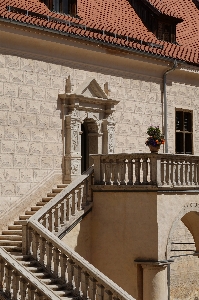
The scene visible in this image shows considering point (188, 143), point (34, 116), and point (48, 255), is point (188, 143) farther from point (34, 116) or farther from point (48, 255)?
point (48, 255)

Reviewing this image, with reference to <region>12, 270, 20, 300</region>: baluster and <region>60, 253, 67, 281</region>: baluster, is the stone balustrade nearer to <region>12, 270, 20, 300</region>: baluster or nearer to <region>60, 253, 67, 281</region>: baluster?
<region>60, 253, 67, 281</region>: baluster

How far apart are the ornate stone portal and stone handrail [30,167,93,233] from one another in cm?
151

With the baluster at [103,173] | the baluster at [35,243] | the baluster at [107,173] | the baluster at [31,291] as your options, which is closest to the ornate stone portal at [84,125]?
the baluster at [103,173]

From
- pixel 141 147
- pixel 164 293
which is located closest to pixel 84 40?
pixel 141 147

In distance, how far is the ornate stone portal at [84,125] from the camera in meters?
18.6

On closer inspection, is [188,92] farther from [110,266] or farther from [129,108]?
[110,266]

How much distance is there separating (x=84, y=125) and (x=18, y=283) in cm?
783

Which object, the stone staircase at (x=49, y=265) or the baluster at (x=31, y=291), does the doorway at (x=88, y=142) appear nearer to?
the stone staircase at (x=49, y=265)

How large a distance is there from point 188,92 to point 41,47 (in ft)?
23.2

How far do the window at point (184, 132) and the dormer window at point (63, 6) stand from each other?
17.9ft

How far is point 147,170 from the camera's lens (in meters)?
16.4

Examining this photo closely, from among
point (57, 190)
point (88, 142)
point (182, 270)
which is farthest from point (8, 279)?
point (182, 270)

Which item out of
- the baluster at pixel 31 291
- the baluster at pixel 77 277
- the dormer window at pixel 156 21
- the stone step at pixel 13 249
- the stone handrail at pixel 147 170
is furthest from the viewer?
the dormer window at pixel 156 21

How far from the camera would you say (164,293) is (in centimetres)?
1612
